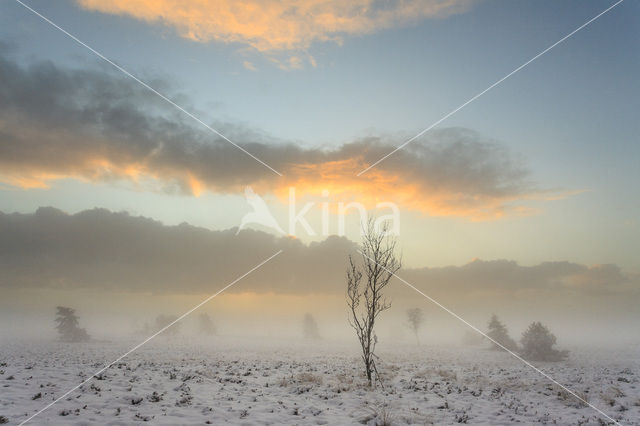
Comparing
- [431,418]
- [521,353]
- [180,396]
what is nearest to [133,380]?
[180,396]

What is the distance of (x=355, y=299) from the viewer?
18.5 metres

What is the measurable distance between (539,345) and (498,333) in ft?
66.6

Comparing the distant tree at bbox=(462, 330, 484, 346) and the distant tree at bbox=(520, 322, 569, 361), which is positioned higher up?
the distant tree at bbox=(520, 322, 569, 361)

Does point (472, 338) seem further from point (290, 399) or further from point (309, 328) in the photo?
point (290, 399)

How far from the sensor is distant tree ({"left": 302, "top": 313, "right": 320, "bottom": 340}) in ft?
306

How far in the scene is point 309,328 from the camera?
309ft

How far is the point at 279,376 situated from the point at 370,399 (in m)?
6.63

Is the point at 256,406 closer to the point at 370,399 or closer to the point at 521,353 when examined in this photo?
the point at 370,399

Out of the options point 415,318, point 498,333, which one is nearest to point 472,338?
point 415,318

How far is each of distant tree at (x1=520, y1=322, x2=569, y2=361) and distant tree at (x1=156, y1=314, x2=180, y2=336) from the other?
83.9 meters

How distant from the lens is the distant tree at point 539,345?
37.3m

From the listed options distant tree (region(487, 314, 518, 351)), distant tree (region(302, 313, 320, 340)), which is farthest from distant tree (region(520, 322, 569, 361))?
distant tree (region(302, 313, 320, 340))

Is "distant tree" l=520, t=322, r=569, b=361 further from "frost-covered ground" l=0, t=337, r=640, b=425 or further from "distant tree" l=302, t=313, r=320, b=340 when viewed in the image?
"distant tree" l=302, t=313, r=320, b=340

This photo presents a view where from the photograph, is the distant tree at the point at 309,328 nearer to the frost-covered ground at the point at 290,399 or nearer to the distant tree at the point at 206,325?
the distant tree at the point at 206,325
